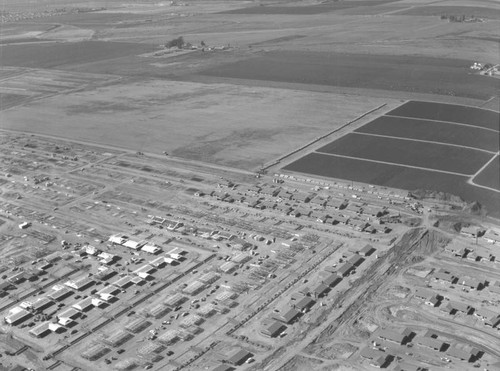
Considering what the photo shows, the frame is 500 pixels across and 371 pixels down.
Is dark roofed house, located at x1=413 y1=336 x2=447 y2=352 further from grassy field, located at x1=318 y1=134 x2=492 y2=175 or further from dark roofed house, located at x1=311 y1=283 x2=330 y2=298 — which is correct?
grassy field, located at x1=318 y1=134 x2=492 y2=175

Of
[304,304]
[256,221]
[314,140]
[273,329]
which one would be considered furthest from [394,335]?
[314,140]

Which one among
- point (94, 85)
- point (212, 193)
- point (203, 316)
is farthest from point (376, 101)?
point (203, 316)

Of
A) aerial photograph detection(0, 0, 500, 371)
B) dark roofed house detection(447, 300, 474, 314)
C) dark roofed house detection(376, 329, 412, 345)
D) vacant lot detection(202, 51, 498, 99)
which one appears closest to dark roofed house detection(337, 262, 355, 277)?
aerial photograph detection(0, 0, 500, 371)

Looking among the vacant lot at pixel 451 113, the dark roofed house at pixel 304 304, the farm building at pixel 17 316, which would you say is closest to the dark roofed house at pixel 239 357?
the dark roofed house at pixel 304 304

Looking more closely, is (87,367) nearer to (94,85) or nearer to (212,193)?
(212,193)

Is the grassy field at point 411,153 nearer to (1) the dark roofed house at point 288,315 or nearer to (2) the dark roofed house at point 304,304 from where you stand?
(2) the dark roofed house at point 304,304
